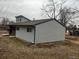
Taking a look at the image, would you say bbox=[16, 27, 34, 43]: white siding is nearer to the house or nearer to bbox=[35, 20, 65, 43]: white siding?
the house

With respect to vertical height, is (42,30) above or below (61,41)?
above

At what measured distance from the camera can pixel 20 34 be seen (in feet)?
68.0

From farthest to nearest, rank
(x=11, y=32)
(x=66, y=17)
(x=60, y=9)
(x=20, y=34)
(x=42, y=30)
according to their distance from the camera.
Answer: (x=66, y=17)
(x=60, y=9)
(x=11, y=32)
(x=20, y=34)
(x=42, y=30)

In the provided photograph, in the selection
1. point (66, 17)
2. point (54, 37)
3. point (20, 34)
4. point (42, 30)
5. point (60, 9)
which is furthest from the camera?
point (66, 17)

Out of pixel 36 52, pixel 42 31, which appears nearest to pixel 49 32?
pixel 42 31

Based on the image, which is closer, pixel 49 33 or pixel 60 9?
pixel 49 33

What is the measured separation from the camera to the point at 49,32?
1802 cm

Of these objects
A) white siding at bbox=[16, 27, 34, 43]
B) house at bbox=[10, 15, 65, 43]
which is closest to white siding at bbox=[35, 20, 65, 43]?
house at bbox=[10, 15, 65, 43]

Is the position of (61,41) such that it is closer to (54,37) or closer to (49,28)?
(54,37)

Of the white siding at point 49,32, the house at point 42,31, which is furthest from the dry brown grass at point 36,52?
the white siding at point 49,32

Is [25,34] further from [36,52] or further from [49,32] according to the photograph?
[36,52]

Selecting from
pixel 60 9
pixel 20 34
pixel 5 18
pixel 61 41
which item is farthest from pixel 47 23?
pixel 5 18

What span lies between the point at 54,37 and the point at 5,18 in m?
61.4

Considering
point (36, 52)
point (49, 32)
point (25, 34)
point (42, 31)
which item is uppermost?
point (42, 31)
